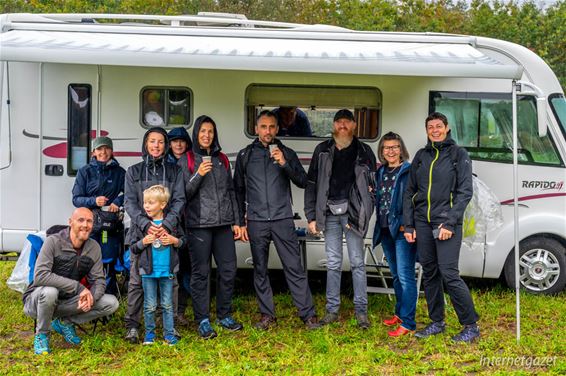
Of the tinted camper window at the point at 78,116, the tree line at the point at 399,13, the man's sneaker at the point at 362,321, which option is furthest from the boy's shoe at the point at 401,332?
the tree line at the point at 399,13

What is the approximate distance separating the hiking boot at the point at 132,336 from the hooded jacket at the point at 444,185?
7.84ft

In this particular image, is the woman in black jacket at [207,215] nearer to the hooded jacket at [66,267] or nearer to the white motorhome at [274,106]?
the hooded jacket at [66,267]

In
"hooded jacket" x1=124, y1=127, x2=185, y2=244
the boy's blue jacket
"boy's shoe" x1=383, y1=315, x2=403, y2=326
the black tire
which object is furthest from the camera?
the black tire

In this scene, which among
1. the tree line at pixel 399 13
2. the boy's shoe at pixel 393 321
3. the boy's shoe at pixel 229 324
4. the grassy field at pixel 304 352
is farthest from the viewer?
the tree line at pixel 399 13

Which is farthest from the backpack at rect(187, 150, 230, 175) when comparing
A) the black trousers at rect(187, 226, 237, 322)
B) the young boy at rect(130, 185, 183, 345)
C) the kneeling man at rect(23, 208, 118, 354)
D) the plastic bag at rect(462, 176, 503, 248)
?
the plastic bag at rect(462, 176, 503, 248)

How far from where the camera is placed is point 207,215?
5.39 meters

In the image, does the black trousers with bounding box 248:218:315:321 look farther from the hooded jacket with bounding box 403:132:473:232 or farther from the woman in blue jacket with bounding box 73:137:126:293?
the woman in blue jacket with bounding box 73:137:126:293

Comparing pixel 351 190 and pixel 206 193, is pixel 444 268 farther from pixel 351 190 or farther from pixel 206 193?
pixel 206 193

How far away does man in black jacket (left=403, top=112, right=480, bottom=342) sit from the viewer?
5035 millimetres

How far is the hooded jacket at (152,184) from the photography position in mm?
5188

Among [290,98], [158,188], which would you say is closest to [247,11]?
[290,98]

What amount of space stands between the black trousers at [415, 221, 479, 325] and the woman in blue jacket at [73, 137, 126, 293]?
8.78 ft

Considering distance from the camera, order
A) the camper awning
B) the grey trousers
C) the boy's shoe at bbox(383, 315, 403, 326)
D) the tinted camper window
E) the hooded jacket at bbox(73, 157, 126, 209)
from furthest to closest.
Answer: the tinted camper window → the hooded jacket at bbox(73, 157, 126, 209) → the boy's shoe at bbox(383, 315, 403, 326) → the camper awning → the grey trousers

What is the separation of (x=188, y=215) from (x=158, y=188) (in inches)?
15.4
